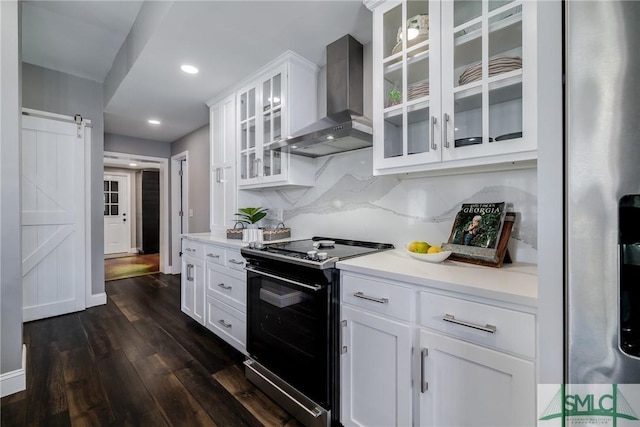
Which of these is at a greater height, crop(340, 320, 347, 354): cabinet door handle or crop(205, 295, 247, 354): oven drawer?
crop(340, 320, 347, 354): cabinet door handle

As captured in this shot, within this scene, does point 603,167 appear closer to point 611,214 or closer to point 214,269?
point 611,214

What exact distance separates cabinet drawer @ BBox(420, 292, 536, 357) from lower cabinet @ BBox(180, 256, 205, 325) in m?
2.18

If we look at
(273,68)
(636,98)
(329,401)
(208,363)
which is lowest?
(208,363)

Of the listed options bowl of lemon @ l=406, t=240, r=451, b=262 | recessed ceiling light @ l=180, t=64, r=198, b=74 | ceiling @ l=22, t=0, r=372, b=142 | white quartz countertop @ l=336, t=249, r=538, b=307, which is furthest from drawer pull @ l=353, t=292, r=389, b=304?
recessed ceiling light @ l=180, t=64, r=198, b=74

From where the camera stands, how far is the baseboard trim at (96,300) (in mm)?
3303

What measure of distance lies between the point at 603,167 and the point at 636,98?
0.12 metres

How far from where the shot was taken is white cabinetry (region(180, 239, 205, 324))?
8.61 feet

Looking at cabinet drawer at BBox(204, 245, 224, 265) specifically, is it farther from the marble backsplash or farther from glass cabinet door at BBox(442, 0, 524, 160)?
glass cabinet door at BBox(442, 0, 524, 160)

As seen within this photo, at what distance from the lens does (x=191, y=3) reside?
1657 mm

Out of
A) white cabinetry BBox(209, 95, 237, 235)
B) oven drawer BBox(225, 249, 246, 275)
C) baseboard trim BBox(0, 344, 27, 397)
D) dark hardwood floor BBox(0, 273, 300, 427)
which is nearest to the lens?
dark hardwood floor BBox(0, 273, 300, 427)

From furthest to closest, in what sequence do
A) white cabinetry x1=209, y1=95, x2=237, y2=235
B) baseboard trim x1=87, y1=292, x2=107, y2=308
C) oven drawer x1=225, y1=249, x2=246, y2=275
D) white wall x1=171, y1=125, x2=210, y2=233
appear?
white wall x1=171, y1=125, x2=210, y2=233, baseboard trim x1=87, y1=292, x2=107, y2=308, white cabinetry x1=209, y1=95, x2=237, y2=235, oven drawer x1=225, y1=249, x2=246, y2=275

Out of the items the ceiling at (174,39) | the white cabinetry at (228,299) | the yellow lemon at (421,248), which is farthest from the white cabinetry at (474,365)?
the ceiling at (174,39)

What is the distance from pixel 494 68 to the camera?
48.4 inches

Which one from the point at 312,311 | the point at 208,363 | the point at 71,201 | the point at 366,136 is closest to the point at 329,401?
the point at 312,311
